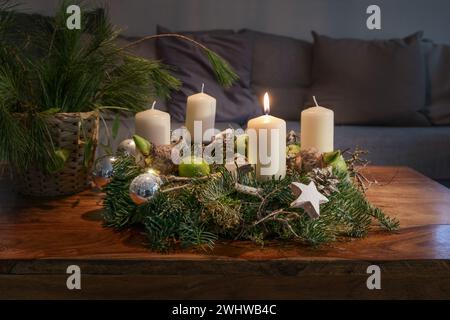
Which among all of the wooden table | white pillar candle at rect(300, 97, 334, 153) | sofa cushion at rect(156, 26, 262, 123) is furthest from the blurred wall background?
the wooden table

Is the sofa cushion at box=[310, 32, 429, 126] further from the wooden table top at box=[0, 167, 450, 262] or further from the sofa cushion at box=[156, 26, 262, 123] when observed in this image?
the wooden table top at box=[0, 167, 450, 262]

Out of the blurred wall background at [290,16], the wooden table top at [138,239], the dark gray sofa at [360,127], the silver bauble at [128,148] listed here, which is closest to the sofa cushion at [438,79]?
the dark gray sofa at [360,127]

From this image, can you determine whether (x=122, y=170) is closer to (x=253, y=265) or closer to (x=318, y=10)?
(x=253, y=265)

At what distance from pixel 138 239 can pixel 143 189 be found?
0.26ft

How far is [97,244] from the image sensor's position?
0.93 m

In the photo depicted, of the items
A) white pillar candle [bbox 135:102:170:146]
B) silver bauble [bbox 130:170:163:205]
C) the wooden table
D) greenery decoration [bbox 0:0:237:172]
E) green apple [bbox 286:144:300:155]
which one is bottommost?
the wooden table

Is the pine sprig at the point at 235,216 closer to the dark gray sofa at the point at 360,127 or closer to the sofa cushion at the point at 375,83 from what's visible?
the dark gray sofa at the point at 360,127

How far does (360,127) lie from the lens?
269 cm

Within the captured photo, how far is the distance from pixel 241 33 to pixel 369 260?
2241mm

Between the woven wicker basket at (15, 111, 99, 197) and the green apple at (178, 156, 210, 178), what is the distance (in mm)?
256

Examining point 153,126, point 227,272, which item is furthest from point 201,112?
point 227,272

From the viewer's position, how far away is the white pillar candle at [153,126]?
1.16m

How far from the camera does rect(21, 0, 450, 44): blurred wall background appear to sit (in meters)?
3.16

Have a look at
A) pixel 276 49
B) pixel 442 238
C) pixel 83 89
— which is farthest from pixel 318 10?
pixel 442 238
